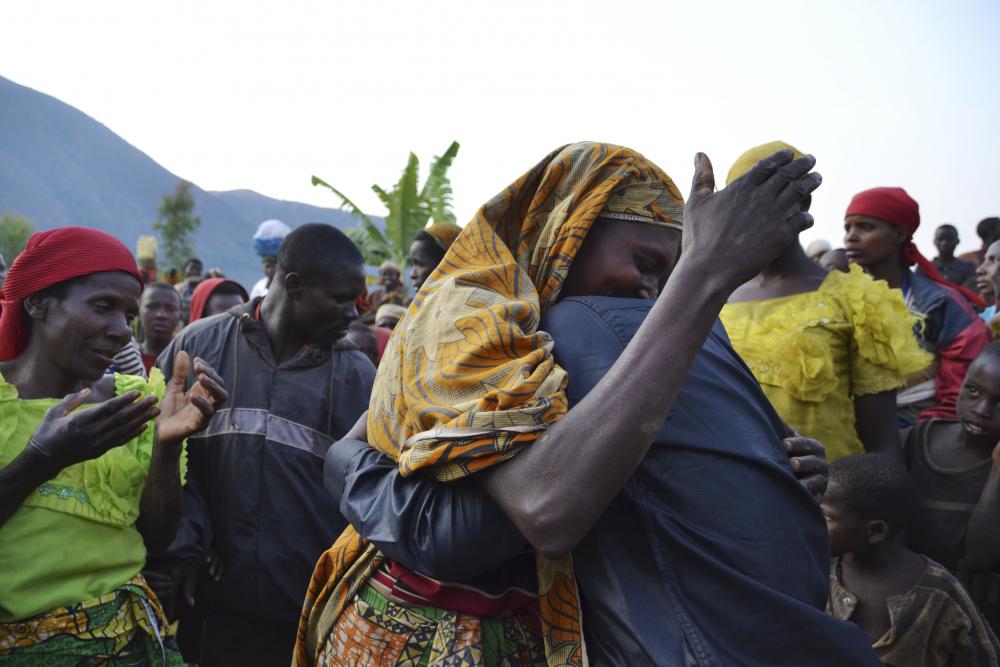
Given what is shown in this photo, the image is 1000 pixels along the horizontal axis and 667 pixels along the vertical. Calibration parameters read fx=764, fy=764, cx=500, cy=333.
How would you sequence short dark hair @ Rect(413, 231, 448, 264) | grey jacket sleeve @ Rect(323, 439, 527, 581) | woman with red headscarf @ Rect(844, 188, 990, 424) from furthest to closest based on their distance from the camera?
short dark hair @ Rect(413, 231, 448, 264) < woman with red headscarf @ Rect(844, 188, 990, 424) < grey jacket sleeve @ Rect(323, 439, 527, 581)

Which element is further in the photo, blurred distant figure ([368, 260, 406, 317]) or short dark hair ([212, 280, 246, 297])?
blurred distant figure ([368, 260, 406, 317])

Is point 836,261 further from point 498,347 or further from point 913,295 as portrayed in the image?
point 498,347

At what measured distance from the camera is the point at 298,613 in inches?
126

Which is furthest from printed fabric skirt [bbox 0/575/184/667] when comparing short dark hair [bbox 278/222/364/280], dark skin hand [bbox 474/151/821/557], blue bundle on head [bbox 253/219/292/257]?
blue bundle on head [bbox 253/219/292/257]

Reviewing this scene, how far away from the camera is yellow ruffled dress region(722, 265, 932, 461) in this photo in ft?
10.6

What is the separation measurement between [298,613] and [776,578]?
241 cm

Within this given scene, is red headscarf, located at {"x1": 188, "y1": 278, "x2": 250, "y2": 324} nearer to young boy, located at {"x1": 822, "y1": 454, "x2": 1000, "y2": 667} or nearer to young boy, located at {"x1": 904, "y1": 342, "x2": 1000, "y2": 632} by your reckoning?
young boy, located at {"x1": 822, "y1": 454, "x2": 1000, "y2": 667}


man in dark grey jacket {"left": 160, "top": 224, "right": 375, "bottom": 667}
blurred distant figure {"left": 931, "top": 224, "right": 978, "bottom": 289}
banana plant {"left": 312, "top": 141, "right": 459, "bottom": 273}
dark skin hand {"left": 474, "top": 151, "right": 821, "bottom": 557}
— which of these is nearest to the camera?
dark skin hand {"left": 474, "top": 151, "right": 821, "bottom": 557}

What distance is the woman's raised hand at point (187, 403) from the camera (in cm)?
242

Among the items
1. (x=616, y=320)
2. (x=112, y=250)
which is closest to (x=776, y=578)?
(x=616, y=320)

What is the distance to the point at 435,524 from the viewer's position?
1355 millimetres

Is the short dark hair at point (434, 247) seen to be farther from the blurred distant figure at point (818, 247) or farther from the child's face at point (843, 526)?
the blurred distant figure at point (818, 247)

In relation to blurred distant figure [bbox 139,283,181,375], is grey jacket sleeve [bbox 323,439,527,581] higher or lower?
higher

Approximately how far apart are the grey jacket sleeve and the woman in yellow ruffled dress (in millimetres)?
2199
